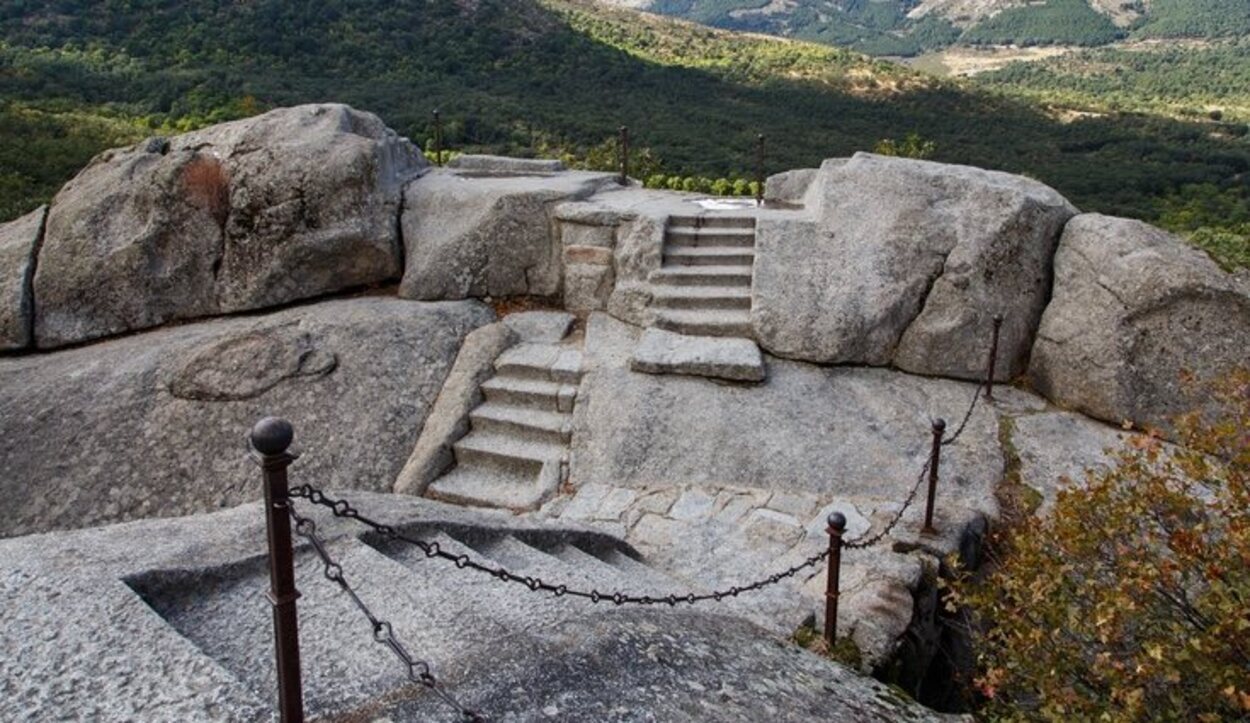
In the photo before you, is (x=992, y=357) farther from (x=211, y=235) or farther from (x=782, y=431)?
(x=211, y=235)

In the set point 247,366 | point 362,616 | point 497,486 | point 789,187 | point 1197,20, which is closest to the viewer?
point 362,616

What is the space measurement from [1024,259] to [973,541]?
3609 mm

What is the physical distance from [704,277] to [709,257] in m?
0.35

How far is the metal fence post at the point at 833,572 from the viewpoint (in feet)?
16.9

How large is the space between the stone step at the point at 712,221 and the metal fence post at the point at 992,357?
3.07m

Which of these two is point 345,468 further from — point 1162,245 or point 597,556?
point 1162,245

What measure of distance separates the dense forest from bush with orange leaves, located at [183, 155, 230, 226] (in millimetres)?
14282

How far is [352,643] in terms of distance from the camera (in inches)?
146

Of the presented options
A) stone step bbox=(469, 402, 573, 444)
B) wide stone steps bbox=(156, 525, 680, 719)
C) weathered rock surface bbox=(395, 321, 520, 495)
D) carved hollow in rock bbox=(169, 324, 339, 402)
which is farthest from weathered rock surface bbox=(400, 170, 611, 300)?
wide stone steps bbox=(156, 525, 680, 719)

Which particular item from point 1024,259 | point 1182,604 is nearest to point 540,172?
point 1024,259

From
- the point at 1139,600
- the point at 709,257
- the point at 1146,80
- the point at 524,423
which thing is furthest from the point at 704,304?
the point at 1146,80

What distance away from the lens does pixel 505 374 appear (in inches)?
360

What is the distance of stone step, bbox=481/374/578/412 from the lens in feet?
28.4

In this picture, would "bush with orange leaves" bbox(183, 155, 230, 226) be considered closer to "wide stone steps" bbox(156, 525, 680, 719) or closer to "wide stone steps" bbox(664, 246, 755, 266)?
"wide stone steps" bbox(664, 246, 755, 266)
